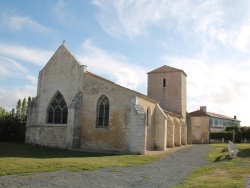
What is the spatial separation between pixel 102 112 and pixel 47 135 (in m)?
5.10

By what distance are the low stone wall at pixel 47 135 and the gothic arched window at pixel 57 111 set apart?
2.28 feet

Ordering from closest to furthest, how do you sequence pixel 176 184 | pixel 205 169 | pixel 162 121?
1. pixel 176 184
2. pixel 205 169
3. pixel 162 121

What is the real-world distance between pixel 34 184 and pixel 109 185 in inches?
88.8

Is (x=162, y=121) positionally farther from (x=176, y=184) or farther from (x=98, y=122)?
(x=176, y=184)

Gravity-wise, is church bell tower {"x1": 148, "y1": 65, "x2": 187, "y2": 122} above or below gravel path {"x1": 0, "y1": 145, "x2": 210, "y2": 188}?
above

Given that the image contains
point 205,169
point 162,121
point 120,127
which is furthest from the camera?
Result: point 162,121

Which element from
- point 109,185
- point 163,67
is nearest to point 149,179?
point 109,185

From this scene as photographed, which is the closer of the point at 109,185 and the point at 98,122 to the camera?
the point at 109,185

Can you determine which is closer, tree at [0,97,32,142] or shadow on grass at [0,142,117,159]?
shadow on grass at [0,142,117,159]

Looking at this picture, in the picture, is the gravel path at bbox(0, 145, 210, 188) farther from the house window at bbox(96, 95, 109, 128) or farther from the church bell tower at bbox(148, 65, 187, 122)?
the church bell tower at bbox(148, 65, 187, 122)

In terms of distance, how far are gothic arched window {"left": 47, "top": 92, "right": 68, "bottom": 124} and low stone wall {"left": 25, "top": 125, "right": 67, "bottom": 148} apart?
694 millimetres

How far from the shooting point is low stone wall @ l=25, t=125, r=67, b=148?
851 inches

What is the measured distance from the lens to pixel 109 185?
8.55m

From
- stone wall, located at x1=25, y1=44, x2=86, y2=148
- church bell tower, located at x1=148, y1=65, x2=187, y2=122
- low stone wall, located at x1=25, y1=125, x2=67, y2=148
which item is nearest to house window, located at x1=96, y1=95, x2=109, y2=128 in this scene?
stone wall, located at x1=25, y1=44, x2=86, y2=148
